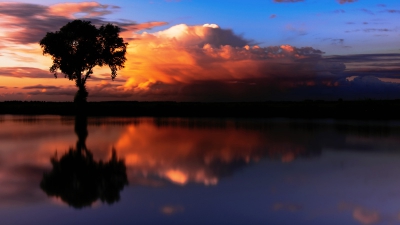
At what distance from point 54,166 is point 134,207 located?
5.63 meters

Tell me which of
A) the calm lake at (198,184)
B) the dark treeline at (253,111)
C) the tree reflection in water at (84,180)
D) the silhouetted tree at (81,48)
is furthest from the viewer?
the silhouetted tree at (81,48)

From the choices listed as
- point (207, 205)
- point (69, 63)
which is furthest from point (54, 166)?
point (69, 63)

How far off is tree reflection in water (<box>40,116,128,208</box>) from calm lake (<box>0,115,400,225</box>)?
0.03 meters

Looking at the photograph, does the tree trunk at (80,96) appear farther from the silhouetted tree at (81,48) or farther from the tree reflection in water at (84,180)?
the tree reflection in water at (84,180)

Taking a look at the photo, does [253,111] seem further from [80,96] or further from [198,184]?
[198,184]

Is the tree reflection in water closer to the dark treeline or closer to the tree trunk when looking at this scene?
the dark treeline

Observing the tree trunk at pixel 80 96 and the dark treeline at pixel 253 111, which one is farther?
the tree trunk at pixel 80 96

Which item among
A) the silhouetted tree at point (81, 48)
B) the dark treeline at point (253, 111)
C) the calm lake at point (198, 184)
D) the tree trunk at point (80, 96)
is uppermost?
the silhouetted tree at point (81, 48)

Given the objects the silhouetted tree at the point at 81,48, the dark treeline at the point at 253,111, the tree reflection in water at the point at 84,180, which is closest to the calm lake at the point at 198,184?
the tree reflection in water at the point at 84,180

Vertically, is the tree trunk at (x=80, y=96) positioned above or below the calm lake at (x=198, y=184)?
above

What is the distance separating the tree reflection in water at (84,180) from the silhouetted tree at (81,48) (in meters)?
39.8

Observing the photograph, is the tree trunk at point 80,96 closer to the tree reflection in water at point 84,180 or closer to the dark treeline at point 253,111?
the dark treeline at point 253,111

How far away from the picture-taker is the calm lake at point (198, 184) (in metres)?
7.61

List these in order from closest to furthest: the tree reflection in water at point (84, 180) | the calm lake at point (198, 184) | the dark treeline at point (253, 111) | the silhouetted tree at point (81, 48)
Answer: the calm lake at point (198, 184) → the tree reflection in water at point (84, 180) → the dark treeline at point (253, 111) → the silhouetted tree at point (81, 48)
